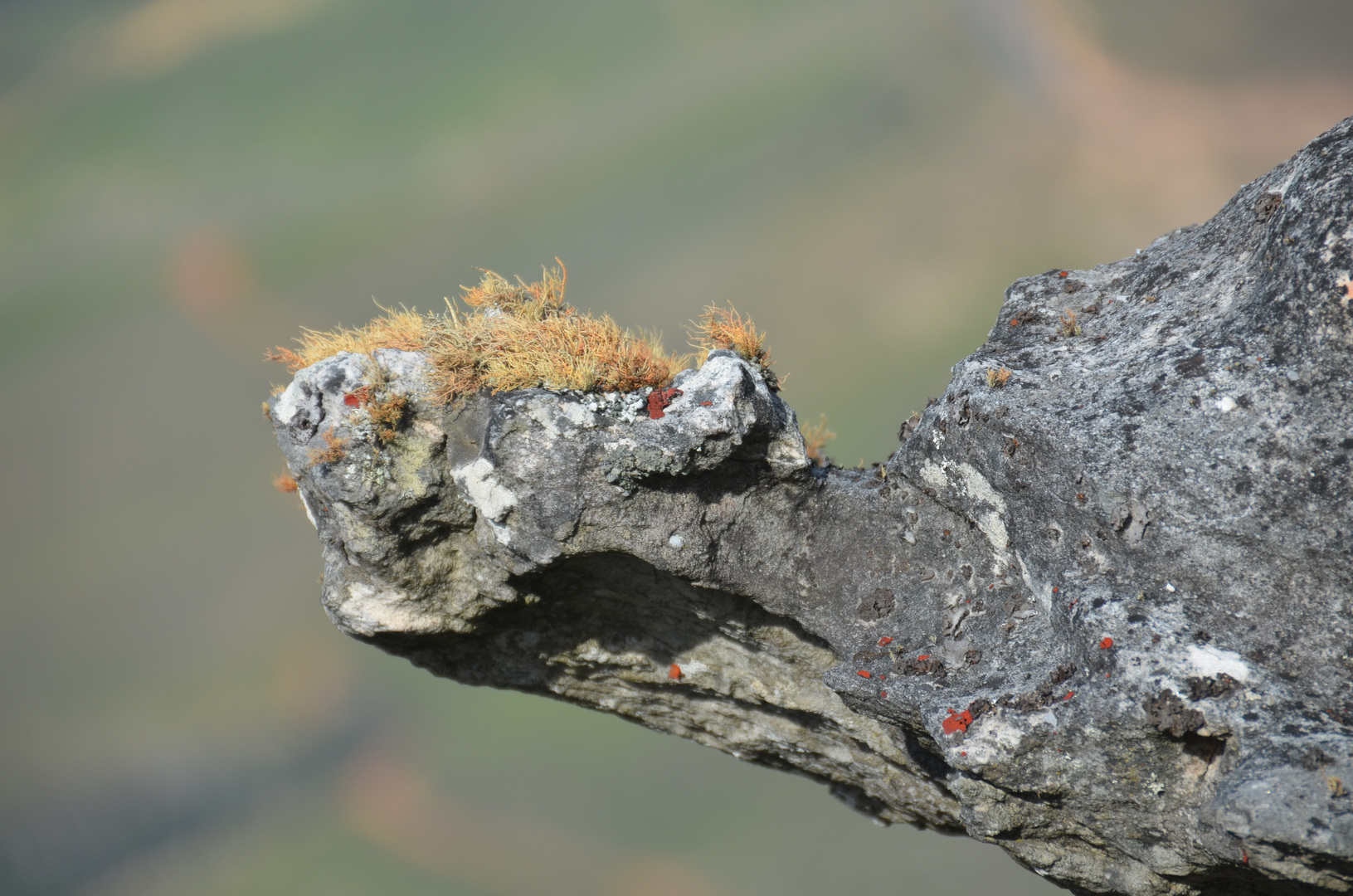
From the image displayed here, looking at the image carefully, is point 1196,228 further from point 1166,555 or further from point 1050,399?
point 1166,555

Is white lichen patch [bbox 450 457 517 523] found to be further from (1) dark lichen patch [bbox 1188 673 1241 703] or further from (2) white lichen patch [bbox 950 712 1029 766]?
(1) dark lichen patch [bbox 1188 673 1241 703]

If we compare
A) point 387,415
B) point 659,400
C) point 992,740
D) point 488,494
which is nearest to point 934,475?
point 992,740

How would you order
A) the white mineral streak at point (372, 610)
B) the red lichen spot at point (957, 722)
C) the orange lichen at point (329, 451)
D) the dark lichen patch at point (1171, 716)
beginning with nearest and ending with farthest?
the dark lichen patch at point (1171, 716) < the red lichen spot at point (957, 722) < the orange lichen at point (329, 451) < the white mineral streak at point (372, 610)

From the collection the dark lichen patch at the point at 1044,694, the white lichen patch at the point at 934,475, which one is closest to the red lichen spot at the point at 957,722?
the dark lichen patch at the point at 1044,694

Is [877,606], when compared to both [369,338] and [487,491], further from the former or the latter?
[369,338]

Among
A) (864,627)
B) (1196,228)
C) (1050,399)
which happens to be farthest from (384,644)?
(1196,228)

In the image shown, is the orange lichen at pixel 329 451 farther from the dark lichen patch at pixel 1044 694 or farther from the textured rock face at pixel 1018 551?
the dark lichen patch at pixel 1044 694
